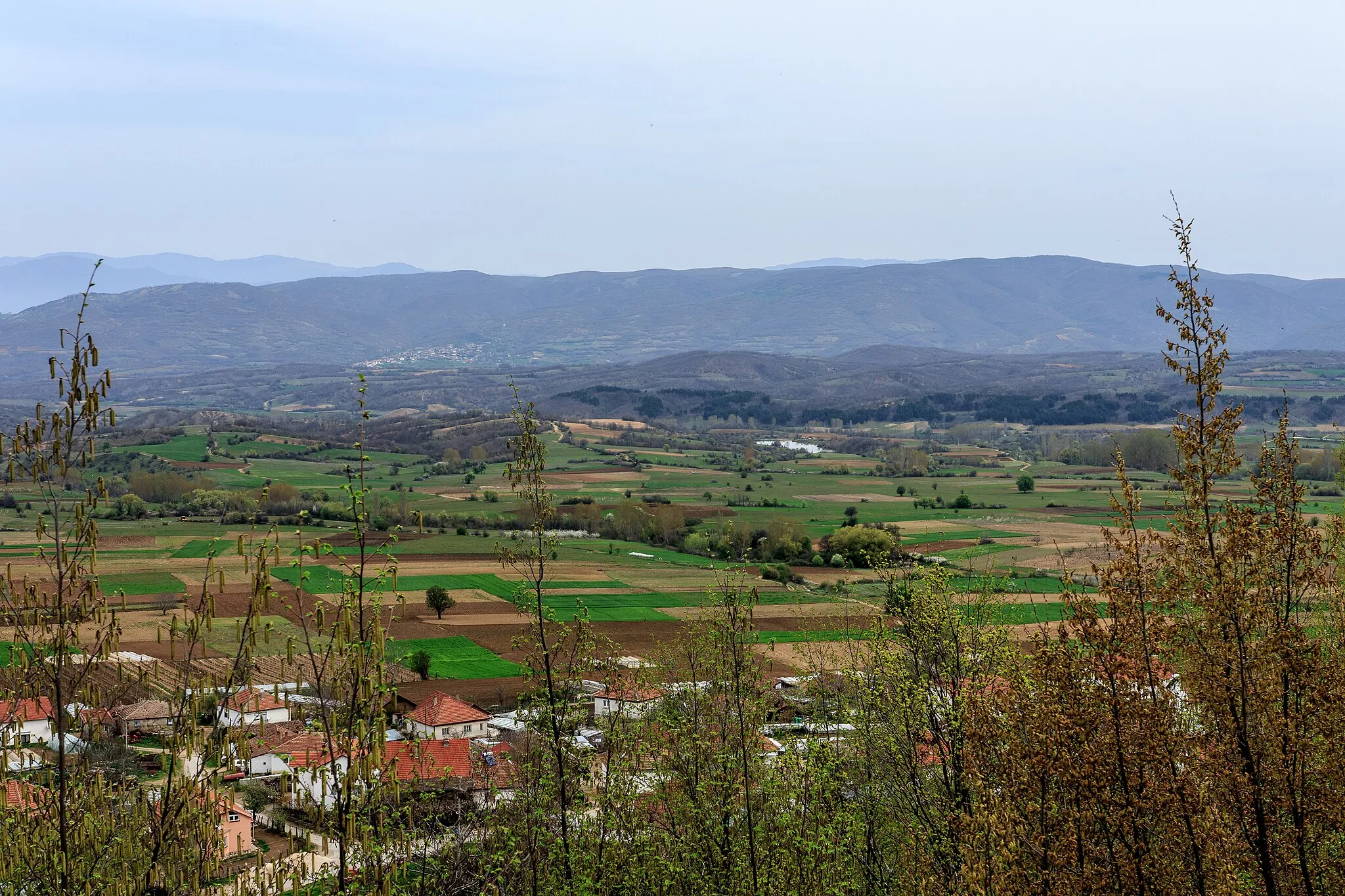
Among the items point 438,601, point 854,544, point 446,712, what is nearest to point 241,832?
point 446,712

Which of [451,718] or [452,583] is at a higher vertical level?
[451,718]

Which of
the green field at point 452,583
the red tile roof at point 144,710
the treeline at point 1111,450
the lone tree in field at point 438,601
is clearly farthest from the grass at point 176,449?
the treeline at point 1111,450

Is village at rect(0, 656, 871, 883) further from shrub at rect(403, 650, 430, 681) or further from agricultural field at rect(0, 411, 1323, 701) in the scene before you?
agricultural field at rect(0, 411, 1323, 701)

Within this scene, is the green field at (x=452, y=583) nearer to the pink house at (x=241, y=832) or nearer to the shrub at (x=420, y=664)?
the shrub at (x=420, y=664)

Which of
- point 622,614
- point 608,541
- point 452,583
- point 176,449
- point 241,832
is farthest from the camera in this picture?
point 176,449

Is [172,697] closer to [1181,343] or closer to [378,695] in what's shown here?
[378,695]

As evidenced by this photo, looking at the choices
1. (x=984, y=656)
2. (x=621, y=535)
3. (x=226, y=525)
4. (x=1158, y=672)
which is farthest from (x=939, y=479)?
(x=1158, y=672)

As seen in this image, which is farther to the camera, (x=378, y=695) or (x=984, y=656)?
(x=984, y=656)

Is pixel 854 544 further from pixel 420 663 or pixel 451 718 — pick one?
pixel 451 718

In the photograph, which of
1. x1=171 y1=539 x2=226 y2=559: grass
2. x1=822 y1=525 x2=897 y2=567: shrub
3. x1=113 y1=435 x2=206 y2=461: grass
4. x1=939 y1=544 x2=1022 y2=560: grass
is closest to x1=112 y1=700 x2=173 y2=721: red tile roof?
x1=171 y1=539 x2=226 y2=559: grass
